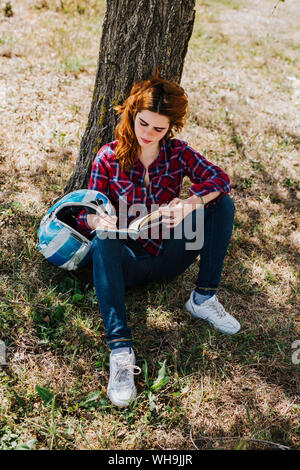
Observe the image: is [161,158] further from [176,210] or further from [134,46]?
[134,46]

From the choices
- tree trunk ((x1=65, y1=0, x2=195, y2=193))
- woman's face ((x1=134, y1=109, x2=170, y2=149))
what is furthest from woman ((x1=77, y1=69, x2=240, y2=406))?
tree trunk ((x1=65, y1=0, x2=195, y2=193))

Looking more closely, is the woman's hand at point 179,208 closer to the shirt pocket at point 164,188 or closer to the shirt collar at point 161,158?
the shirt pocket at point 164,188

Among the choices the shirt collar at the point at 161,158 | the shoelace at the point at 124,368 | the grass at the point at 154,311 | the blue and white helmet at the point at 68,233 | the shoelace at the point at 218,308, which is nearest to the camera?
the grass at the point at 154,311

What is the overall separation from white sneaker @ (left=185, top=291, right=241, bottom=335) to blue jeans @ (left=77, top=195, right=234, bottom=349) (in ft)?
0.27

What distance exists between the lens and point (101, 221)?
2393 mm

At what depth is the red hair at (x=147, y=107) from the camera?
2.31m

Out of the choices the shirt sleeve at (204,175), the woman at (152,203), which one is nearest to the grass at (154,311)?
the woman at (152,203)

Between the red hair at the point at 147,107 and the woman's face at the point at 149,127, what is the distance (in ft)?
0.09

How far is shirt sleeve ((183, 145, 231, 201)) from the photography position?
8.07 ft

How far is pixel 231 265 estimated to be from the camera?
315 cm

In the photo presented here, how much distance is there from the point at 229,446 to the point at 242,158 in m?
2.92

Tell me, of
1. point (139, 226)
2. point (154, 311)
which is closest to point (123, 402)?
point (154, 311)

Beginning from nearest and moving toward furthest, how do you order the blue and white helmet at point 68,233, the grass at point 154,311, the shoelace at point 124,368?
the grass at point 154,311
the shoelace at point 124,368
the blue and white helmet at point 68,233

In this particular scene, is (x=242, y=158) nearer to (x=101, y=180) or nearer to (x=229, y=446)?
(x=101, y=180)
